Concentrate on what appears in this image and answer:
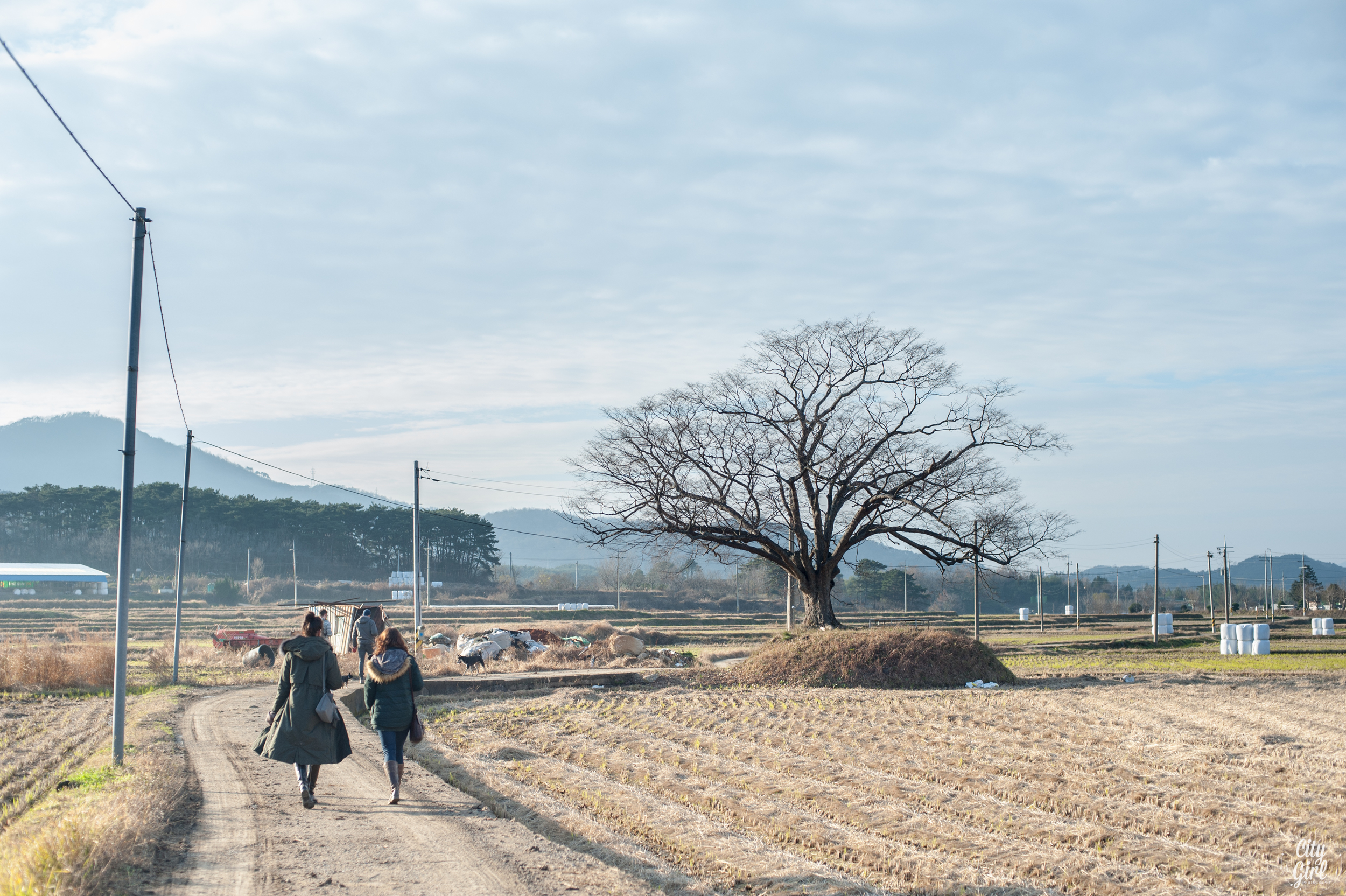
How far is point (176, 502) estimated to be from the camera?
94500 millimetres

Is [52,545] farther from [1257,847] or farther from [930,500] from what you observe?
[1257,847]

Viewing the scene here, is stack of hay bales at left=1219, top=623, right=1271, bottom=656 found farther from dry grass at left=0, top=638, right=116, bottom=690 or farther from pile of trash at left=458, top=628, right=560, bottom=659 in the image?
dry grass at left=0, top=638, right=116, bottom=690

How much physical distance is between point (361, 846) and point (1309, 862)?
24.4 feet

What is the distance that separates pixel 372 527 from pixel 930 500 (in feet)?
298

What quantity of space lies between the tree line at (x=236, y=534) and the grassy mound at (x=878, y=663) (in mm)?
73612

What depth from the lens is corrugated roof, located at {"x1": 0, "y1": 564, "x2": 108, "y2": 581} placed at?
3423 inches

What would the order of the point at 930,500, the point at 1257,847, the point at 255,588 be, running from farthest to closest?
the point at 255,588 < the point at 930,500 < the point at 1257,847

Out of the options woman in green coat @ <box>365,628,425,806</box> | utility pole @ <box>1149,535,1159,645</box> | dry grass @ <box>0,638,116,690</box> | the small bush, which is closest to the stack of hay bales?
utility pole @ <box>1149,535,1159,645</box>

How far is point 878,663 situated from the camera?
2419 cm

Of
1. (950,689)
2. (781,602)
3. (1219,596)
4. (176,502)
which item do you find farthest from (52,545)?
(1219,596)

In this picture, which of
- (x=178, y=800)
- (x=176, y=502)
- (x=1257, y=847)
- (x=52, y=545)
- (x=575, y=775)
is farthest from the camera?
(x=52, y=545)

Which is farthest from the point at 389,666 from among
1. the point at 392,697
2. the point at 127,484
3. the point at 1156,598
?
the point at 1156,598

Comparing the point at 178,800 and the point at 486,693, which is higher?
the point at 178,800

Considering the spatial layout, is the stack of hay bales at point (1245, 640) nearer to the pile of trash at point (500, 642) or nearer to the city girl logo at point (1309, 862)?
the pile of trash at point (500, 642)
